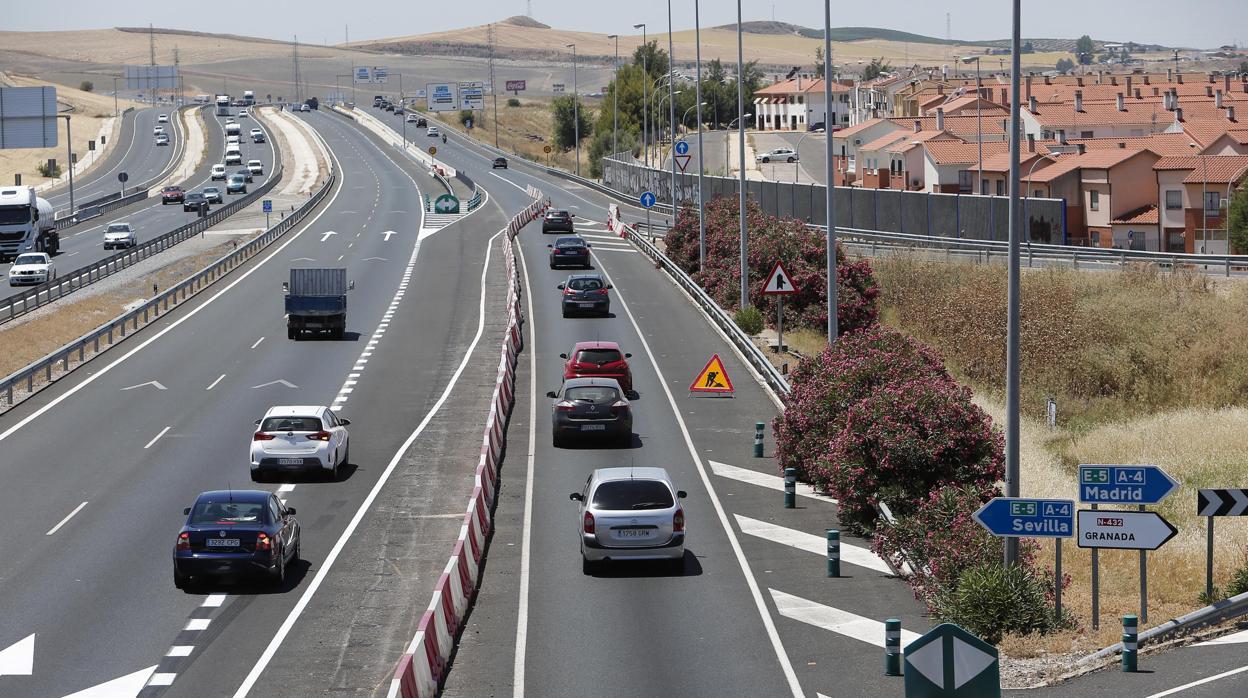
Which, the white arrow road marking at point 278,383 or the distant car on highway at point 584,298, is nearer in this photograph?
the white arrow road marking at point 278,383

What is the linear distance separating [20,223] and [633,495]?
63.8 meters

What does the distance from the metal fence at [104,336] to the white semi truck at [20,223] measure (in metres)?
12.0

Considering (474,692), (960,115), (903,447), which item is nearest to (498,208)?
(960,115)

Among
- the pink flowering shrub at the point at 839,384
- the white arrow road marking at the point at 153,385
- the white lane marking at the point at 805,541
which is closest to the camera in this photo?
the white lane marking at the point at 805,541

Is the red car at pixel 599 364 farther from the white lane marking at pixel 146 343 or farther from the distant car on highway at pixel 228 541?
the distant car on highway at pixel 228 541

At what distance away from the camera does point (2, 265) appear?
257 ft

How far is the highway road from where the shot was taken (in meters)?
82.4

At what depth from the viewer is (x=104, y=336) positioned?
50.4 m

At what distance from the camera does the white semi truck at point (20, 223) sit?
257 feet

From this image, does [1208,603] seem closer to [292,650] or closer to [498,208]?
[292,650]

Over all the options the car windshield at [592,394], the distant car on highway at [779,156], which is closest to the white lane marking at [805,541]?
the car windshield at [592,394]

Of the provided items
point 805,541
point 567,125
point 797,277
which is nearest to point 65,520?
point 805,541

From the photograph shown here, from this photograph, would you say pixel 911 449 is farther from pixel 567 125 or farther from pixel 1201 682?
pixel 567 125

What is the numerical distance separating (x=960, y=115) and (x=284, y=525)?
360 feet
